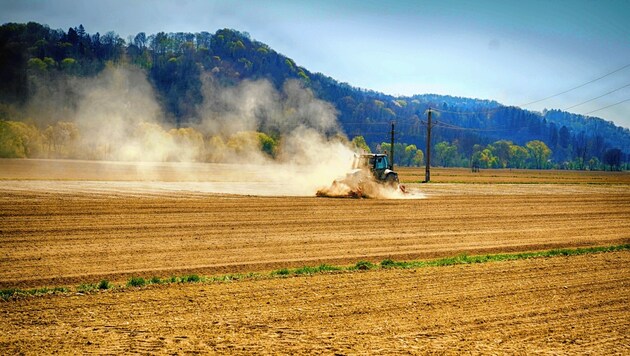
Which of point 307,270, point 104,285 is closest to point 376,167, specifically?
point 307,270

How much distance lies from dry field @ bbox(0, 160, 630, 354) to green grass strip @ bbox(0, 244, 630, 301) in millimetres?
550

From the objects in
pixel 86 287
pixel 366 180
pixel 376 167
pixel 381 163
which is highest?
pixel 381 163

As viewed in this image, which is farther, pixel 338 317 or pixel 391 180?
pixel 391 180

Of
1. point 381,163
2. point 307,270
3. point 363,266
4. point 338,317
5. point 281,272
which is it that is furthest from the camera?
point 381,163

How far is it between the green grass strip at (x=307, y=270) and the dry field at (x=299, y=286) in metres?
0.55

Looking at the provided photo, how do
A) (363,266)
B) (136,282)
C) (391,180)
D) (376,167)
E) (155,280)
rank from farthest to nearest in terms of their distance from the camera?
(391,180) → (376,167) → (363,266) → (155,280) → (136,282)

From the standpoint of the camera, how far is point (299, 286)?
11.7 meters

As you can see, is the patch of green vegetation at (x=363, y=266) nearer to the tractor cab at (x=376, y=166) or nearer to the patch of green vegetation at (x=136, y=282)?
the patch of green vegetation at (x=136, y=282)

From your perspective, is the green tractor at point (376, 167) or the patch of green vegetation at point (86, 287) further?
the green tractor at point (376, 167)

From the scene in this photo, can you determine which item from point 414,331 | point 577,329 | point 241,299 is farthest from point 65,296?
point 577,329

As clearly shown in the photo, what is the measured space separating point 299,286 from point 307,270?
1.76 m

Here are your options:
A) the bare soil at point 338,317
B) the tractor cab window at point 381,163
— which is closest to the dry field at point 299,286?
the bare soil at point 338,317

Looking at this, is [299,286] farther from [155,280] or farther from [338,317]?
[155,280]

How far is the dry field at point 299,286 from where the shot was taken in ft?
27.1
